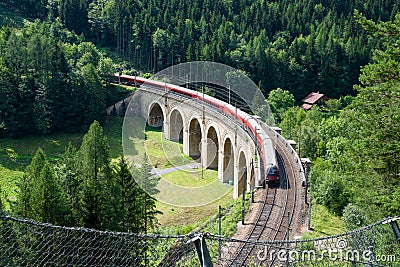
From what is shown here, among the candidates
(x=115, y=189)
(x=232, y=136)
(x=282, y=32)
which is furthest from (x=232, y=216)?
(x=282, y=32)

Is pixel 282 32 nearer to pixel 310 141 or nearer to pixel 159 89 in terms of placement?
pixel 159 89

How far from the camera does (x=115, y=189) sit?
2242 centimetres

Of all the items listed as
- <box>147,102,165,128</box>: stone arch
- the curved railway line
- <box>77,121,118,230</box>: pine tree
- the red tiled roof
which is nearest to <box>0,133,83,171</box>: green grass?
<box>147,102,165,128</box>: stone arch

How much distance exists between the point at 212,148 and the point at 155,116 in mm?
10689

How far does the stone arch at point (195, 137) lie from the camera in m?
42.1

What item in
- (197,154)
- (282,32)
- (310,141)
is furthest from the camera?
(282,32)

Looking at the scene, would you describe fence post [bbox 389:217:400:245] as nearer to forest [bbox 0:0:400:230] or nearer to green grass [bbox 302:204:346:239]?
forest [bbox 0:0:400:230]

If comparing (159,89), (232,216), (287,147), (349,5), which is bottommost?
(232,216)

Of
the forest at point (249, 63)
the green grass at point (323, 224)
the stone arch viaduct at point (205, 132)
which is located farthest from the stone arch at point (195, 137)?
the green grass at point (323, 224)

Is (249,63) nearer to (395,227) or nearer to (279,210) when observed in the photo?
(279,210)

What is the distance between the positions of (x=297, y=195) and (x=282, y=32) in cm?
5425

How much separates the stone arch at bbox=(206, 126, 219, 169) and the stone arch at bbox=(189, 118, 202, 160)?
49.5 inches

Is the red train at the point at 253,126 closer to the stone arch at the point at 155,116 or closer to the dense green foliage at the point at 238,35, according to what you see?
the stone arch at the point at 155,116

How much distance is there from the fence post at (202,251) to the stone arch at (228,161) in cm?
3102
